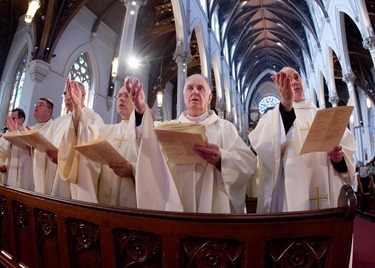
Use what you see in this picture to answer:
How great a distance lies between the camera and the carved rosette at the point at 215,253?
892 millimetres

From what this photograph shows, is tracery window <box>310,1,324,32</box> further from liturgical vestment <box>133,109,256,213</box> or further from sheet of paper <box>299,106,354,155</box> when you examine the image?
liturgical vestment <box>133,109,256,213</box>

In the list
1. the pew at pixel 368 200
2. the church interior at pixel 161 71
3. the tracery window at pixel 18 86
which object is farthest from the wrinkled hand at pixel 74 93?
the tracery window at pixel 18 86

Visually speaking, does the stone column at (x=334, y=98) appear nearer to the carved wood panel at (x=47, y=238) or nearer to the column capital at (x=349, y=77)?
the column capital at (x=349, y=77)

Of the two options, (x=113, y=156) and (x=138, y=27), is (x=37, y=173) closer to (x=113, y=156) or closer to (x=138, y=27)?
(x=113, y=156)

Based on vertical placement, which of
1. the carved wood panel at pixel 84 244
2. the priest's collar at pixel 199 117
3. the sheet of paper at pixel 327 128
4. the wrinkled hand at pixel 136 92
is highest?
the wrinkled hand at pixel 136 92

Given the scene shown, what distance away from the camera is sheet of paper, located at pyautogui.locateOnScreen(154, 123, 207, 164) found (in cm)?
125

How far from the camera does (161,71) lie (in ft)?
43.3

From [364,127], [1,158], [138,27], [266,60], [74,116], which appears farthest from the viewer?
[266,60]

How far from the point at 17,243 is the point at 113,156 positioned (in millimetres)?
984

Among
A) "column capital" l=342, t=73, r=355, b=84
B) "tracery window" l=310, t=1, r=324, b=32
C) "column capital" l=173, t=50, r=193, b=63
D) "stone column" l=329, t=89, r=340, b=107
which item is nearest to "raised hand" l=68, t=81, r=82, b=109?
"column capital" l=173, t=50, r=193, b=63

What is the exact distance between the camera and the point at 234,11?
16938 mm

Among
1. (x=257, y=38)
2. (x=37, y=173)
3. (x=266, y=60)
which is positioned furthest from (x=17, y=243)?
(x=266, y=60)

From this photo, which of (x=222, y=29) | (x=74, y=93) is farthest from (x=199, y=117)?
(x=222, y=29)

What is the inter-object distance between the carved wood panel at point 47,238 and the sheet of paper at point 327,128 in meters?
1.53
